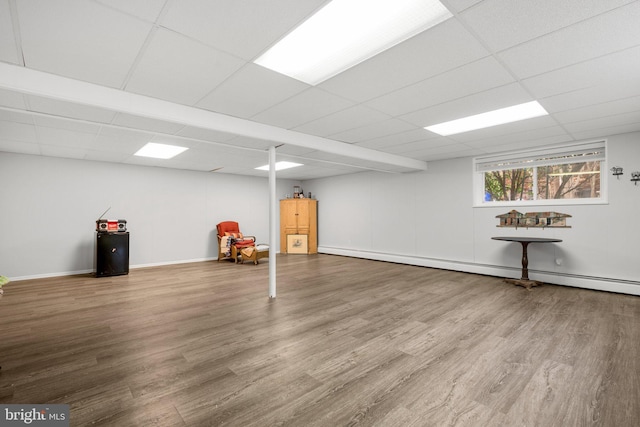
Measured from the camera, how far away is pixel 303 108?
11.8 feet

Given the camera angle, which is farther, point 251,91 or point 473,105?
point 473,105

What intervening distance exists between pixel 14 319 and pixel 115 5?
155 inches

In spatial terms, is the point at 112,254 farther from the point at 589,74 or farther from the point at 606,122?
the point at 606,122

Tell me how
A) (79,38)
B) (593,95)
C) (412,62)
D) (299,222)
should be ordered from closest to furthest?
(79,38) < (412,62) < (593,95) < (299,222)

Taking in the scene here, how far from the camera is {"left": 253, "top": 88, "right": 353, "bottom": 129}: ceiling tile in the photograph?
10.7 feet

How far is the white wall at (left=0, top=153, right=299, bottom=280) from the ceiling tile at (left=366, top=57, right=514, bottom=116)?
628 cm

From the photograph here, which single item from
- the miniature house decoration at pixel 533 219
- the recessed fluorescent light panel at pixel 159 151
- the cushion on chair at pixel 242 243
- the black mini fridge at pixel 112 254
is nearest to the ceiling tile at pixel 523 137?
the miniature house decoration at pixel 533 219

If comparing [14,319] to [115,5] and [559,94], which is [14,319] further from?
[559,94]

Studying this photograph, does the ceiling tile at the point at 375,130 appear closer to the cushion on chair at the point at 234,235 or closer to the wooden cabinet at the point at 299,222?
the cushion on chair at the point at 234,235

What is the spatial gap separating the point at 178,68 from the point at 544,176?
256 inches

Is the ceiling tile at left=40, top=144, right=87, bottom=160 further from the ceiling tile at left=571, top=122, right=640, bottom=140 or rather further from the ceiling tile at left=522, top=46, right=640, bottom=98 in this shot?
the ceiling tile at left=571, top=122, right=640, bottom=140

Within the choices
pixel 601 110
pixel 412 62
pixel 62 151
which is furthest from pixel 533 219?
pixel 62 151

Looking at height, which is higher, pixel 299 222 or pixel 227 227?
pixel 299 222

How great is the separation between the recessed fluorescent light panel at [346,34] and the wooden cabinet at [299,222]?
279 inches
